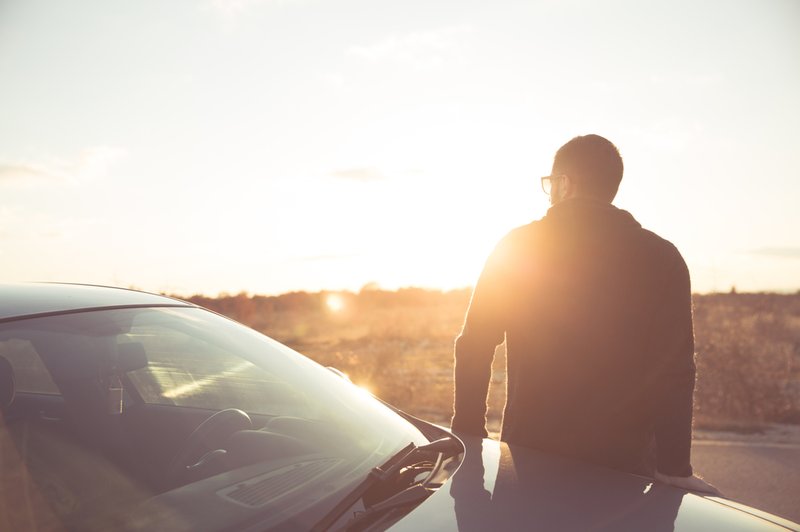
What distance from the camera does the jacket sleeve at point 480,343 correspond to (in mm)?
2637

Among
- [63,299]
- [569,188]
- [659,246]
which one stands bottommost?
[63,299]

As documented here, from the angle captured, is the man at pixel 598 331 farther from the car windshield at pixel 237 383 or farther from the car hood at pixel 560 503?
the car windshield at pixel 237 383

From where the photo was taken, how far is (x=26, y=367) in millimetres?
2133

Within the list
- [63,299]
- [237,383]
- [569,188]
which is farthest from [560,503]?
[237,383]

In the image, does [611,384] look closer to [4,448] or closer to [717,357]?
[4,448]

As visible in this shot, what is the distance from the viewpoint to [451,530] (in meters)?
1.58

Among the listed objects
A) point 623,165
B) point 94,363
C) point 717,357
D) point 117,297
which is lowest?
point 717,357

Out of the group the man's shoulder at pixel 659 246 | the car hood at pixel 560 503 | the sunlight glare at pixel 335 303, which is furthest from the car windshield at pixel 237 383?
the sunlight glare at pixel 335 303

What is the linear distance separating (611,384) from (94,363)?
1.84 meters

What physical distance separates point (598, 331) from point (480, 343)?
19.8 inches

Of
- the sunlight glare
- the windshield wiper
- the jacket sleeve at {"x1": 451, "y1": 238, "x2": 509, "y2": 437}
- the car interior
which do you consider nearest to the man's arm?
the jacket sleeve at {"x1": 451, "y1": 238, "x2": 509, "y2": 437}

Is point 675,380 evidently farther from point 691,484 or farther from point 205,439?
point 205,439

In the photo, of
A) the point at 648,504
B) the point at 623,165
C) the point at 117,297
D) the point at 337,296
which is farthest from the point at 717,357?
the point at 337,296

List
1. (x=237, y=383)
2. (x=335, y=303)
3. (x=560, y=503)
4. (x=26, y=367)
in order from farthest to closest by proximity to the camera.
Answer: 1. (x=335, y=303)
2. (x=237, y=383)
3. (x=26, y=367)
4. (x=560, y=503)
